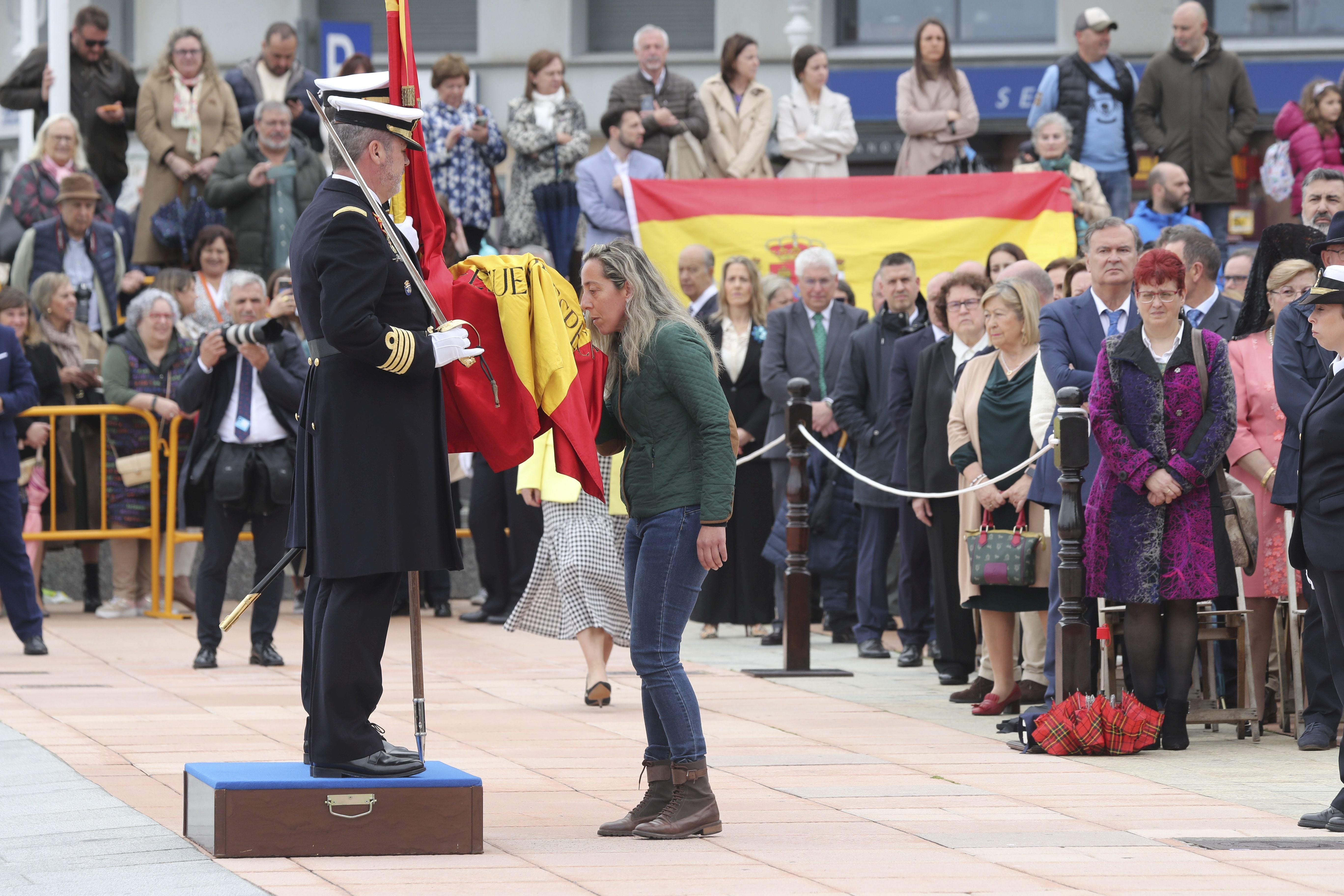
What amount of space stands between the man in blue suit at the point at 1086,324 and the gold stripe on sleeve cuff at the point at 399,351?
4.11 meters

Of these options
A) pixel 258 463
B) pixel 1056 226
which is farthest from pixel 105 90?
pixel 1056 226

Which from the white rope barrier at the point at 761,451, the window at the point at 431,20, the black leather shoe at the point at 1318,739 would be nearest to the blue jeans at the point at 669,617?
the black leather shoe at the point at 1318,739

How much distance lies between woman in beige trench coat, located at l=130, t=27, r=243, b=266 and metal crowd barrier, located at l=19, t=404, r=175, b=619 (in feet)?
9.61

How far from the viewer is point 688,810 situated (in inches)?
256

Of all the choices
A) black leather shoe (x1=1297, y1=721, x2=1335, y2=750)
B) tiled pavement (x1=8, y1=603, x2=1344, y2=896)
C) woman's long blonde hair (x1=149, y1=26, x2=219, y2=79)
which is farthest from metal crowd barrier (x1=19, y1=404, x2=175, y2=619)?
black leather shoe (x1=1297, y1=721, x2=1335, y2=750)

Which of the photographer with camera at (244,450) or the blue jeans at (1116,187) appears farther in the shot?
the blue jeans at (1116,187)

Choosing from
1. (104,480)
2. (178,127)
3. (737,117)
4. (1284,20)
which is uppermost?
(1284,20)

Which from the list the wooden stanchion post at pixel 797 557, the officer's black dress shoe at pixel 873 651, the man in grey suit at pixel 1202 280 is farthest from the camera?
the officer's black dress shoe at pixel 873 651

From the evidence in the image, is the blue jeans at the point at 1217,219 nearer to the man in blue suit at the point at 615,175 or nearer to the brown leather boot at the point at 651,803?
the man in blue suit at the point at 615,175

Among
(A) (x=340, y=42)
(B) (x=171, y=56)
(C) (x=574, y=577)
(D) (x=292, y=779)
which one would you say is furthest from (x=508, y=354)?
(A) (x=340, y=42)

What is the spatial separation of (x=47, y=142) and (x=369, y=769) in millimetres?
10494

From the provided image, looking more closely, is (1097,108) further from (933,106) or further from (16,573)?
(16,573)

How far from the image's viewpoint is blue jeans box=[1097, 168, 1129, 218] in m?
16.1

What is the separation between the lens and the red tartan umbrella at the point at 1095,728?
832 centimetres
